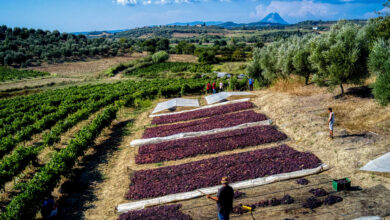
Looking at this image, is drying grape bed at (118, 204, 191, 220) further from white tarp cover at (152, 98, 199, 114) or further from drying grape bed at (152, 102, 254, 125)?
white tarp cover at (152, 98, 199, 114)

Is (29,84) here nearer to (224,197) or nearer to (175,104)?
(175,104)

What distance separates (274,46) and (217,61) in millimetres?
63676

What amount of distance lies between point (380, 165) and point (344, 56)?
11.9 m

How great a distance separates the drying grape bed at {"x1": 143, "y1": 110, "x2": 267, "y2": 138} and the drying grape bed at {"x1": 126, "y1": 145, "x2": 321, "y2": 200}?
538 cm

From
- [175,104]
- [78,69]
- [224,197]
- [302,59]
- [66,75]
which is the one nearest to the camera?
[224,197]

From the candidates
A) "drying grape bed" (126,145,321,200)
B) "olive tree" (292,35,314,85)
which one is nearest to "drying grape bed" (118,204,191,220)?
"drying grape bed" (126,145,321,200)

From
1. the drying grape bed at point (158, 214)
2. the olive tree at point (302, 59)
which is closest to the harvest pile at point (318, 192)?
the drying grape bed at point (158, 214)

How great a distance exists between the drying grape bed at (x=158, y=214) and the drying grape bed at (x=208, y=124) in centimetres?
924

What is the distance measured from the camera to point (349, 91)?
22594mm

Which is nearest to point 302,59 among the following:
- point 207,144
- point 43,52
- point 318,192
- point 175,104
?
point 175,104

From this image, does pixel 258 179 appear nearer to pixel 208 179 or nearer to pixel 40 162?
pixel 208 179

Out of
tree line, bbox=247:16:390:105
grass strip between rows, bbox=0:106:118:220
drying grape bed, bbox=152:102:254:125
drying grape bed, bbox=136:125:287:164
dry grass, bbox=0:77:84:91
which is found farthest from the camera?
dry grass, bbox=0:77:84:91

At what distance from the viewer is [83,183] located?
14.2 m

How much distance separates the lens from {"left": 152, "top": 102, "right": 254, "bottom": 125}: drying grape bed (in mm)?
23369
